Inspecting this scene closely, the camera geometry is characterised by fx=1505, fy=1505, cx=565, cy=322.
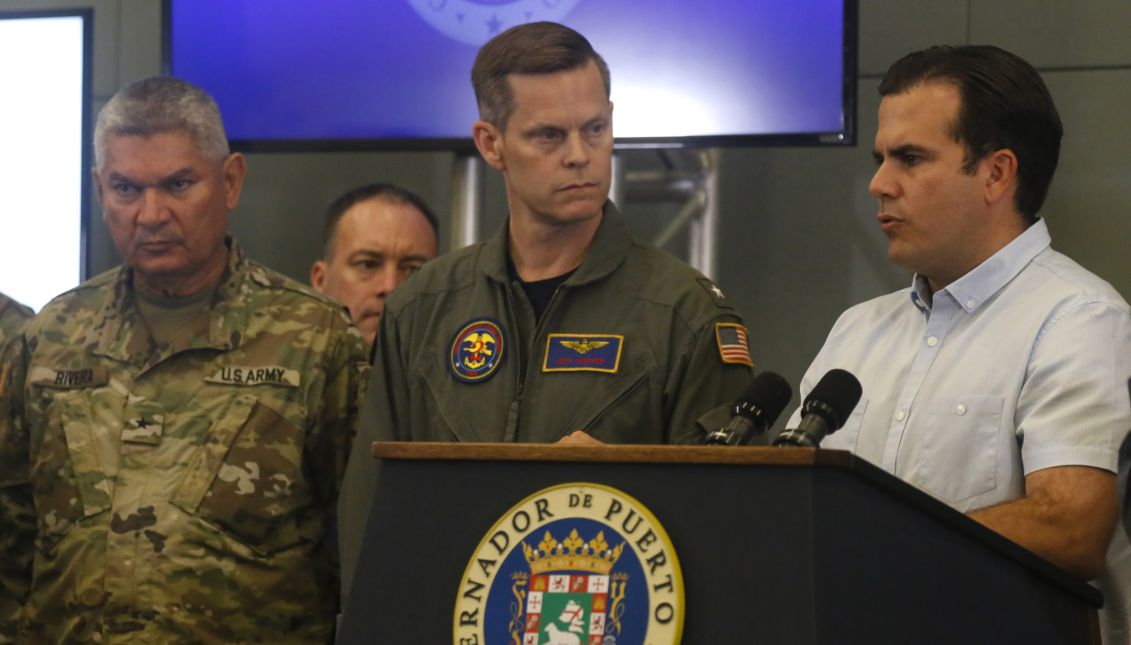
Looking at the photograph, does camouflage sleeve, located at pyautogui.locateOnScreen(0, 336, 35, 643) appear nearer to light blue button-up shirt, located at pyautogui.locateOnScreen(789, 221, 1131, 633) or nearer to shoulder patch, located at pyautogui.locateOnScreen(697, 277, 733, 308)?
shoulder patch, located at pyautogui.locateOnScreen(697, 277, 733, 308)

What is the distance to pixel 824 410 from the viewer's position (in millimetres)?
1542

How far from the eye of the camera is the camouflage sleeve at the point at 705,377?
2207 mm

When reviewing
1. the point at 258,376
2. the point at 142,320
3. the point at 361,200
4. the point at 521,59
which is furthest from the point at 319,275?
the point at 521,59

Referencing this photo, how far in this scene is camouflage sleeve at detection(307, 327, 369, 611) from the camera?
2.64m

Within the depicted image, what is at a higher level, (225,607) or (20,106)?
(20,106)

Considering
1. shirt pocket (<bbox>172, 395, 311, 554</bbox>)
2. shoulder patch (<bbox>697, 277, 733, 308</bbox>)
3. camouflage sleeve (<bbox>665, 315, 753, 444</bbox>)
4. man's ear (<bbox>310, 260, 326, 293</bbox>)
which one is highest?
man's ear (<bbox>310, 260, 326, 293</bbox>)

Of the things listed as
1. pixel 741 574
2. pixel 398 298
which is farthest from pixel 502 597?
pixel 398 298

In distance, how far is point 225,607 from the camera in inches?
98.4

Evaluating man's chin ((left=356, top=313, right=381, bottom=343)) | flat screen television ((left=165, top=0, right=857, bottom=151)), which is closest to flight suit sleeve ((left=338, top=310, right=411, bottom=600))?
man's chin ((left=356, top=313, right=381, bottom=343))

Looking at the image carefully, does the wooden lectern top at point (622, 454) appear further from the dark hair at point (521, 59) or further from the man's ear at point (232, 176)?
the man's ear at point (232, 176)

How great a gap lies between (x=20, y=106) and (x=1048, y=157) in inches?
109

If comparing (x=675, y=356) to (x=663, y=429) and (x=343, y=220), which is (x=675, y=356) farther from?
(x=343, y=220)

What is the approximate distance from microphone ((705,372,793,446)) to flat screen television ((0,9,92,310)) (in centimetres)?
267

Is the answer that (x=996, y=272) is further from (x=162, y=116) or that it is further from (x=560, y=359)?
(x=162, y=116)
